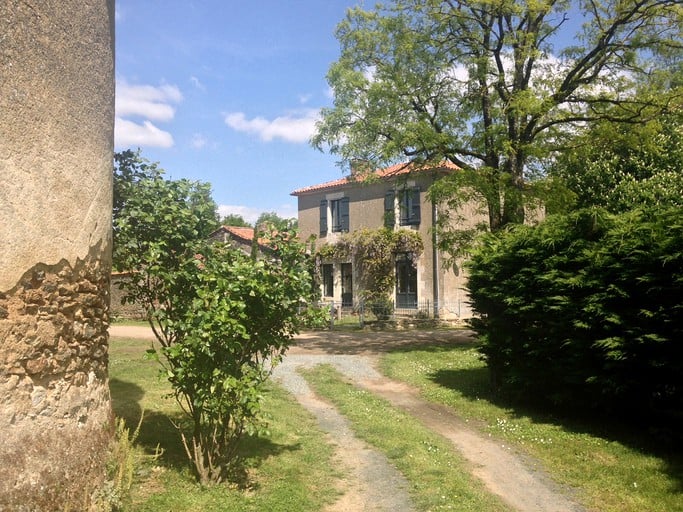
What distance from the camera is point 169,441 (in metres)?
6.89

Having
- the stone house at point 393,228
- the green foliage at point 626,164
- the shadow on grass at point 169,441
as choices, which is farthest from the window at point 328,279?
the shadow on grass at point 169,441

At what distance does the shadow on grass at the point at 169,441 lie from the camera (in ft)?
20.5

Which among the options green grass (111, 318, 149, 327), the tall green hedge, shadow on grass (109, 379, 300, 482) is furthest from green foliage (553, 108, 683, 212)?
green grass (111, 318, 149, 327)

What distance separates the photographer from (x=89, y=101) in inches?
196

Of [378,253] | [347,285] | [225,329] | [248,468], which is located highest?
[378,253]

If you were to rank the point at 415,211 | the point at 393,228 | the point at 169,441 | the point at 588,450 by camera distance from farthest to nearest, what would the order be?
the point at 415,211 → the point at 393,228 → the point at 588,450 → the point at 169,441

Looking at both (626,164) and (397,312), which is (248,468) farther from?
(397,312)

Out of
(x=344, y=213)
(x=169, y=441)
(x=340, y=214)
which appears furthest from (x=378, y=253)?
(x=169, y=441)

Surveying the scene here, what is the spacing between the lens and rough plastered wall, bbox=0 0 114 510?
4234 mm

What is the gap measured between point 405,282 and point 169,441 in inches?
855

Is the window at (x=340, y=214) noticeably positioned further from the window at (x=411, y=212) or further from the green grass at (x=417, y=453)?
the green grass at (x=417, y=453)

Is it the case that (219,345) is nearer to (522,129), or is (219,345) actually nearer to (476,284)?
(476,284)

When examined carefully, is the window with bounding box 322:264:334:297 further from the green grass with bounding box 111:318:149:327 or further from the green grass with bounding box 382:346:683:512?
the green grass with bounding box 382:346:683:512

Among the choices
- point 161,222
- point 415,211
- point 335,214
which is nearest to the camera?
point 161,222
